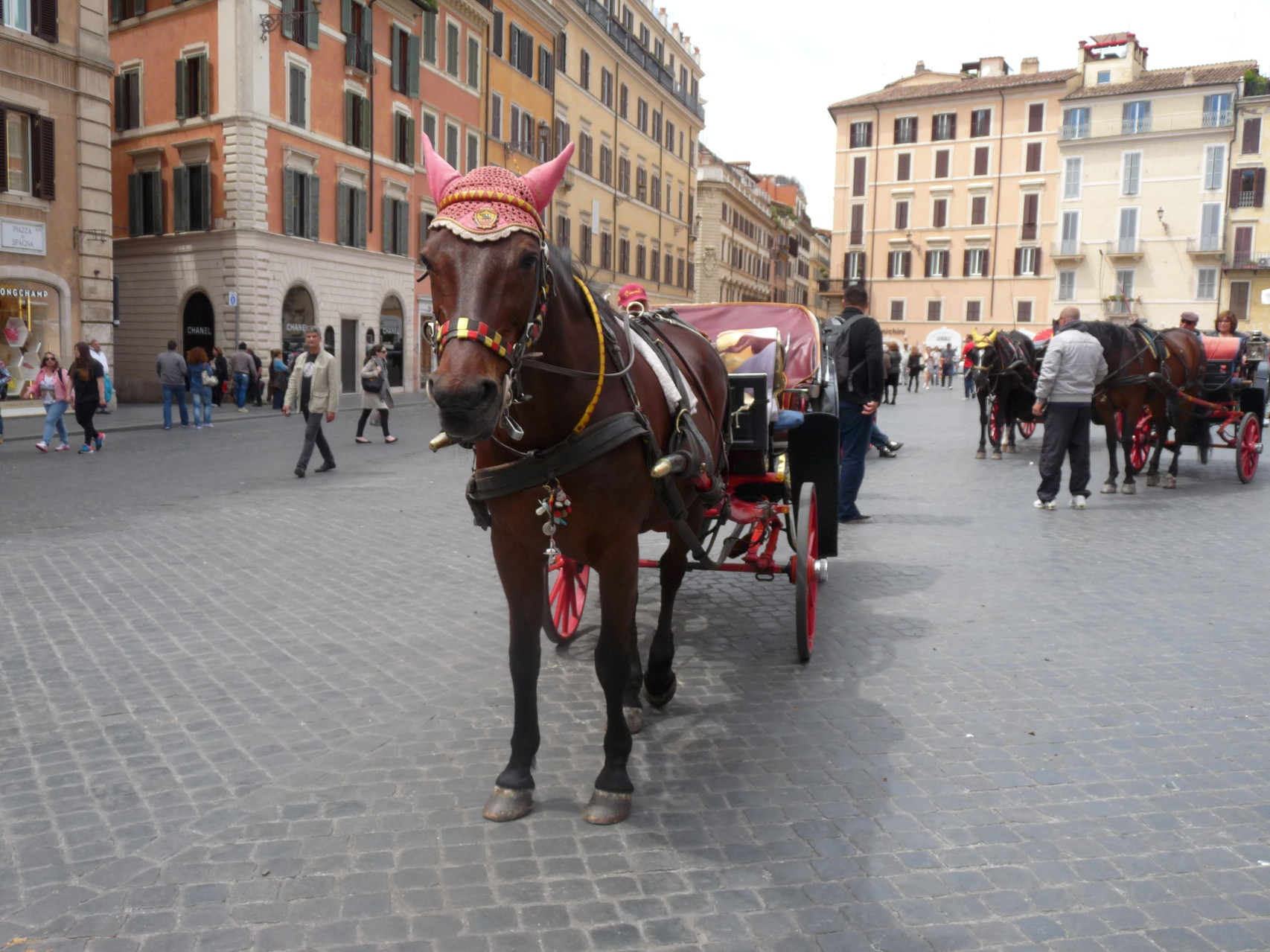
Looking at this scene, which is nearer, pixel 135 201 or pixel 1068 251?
pixel 135 201

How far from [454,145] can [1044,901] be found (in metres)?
33.6

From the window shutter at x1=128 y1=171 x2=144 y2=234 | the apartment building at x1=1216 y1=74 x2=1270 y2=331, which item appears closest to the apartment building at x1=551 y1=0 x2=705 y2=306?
the window shutter at x1=128 y1=171 x2=144 y2=234

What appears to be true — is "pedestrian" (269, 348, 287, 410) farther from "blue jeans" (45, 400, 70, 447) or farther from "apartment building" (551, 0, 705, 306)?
"apartment building" (551, 0, 705, 306)

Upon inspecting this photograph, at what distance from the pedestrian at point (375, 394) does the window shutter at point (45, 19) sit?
32.5 feet

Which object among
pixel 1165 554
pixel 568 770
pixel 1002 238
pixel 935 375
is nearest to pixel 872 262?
pixel 1002 238

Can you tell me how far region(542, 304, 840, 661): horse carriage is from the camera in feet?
15.8

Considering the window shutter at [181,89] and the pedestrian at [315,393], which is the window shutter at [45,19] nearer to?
the window shutter at [181,89]

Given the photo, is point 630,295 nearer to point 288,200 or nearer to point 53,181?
point 53,181

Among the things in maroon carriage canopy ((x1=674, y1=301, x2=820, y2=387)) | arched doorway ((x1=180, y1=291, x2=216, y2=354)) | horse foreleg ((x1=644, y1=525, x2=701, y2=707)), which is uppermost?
arched doorway ((x1=180, y1=291, x2=216, y2=354))

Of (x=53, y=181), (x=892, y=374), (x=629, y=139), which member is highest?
(x=629, y=139)

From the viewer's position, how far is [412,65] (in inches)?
1210

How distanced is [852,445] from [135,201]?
2469 cm

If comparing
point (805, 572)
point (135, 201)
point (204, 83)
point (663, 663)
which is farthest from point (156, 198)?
point (663, 663)

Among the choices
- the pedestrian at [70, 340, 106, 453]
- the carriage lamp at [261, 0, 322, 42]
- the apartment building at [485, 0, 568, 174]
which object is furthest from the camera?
the apartment building at [485, 0, 568, 174]
